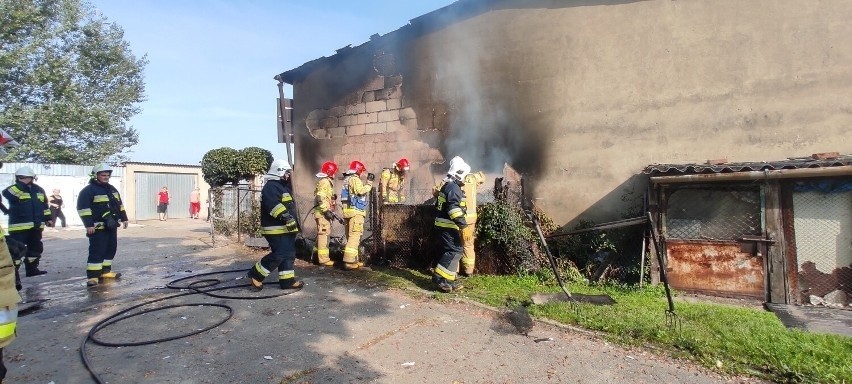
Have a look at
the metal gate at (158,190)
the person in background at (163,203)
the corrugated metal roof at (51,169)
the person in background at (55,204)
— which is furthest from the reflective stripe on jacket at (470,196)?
the metal gate at (158,190)

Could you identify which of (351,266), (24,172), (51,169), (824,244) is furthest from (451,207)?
(51,169)

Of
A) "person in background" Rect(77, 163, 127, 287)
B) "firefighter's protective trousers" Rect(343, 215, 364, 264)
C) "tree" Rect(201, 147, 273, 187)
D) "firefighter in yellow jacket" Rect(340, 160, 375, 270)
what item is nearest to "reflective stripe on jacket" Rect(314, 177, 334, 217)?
"firefighter in yellow jacket" Rect(340, 160, 375, 270)

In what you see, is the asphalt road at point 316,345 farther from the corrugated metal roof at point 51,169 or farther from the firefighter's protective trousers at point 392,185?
the corrugated metal roof at point 51,169

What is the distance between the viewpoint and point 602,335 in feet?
14.3

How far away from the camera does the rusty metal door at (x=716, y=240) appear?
575cm

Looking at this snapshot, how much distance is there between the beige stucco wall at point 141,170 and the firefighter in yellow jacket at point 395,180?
12.4 m

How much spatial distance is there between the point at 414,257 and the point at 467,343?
336cm

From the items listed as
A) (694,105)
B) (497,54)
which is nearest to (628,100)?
(694,105)

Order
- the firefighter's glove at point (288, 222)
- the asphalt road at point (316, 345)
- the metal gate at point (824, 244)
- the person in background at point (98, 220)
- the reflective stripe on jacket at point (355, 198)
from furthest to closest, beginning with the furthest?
1. the reflective stripe on jacket at point (355, 198)
2. the person in background at point (98, 220)
3. the firefighter's glove at point (288, 222)
4. the metal gate at point (824, 244)
5. the asphalt road at point (316, 345)

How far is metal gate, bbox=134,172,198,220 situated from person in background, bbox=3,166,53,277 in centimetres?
1465

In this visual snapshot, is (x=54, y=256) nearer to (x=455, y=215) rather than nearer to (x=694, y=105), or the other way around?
(x=455, y=215)

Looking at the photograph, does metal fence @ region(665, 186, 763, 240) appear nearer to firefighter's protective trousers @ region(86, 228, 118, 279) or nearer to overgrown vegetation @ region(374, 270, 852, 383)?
overgrown vegetation @ region(374, 270, 852, 383)

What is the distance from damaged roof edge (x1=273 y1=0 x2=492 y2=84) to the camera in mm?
9273

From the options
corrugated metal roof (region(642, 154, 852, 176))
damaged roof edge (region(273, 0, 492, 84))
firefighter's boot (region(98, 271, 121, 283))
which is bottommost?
firefighter's boot (region(98, 271, 121, 283))
